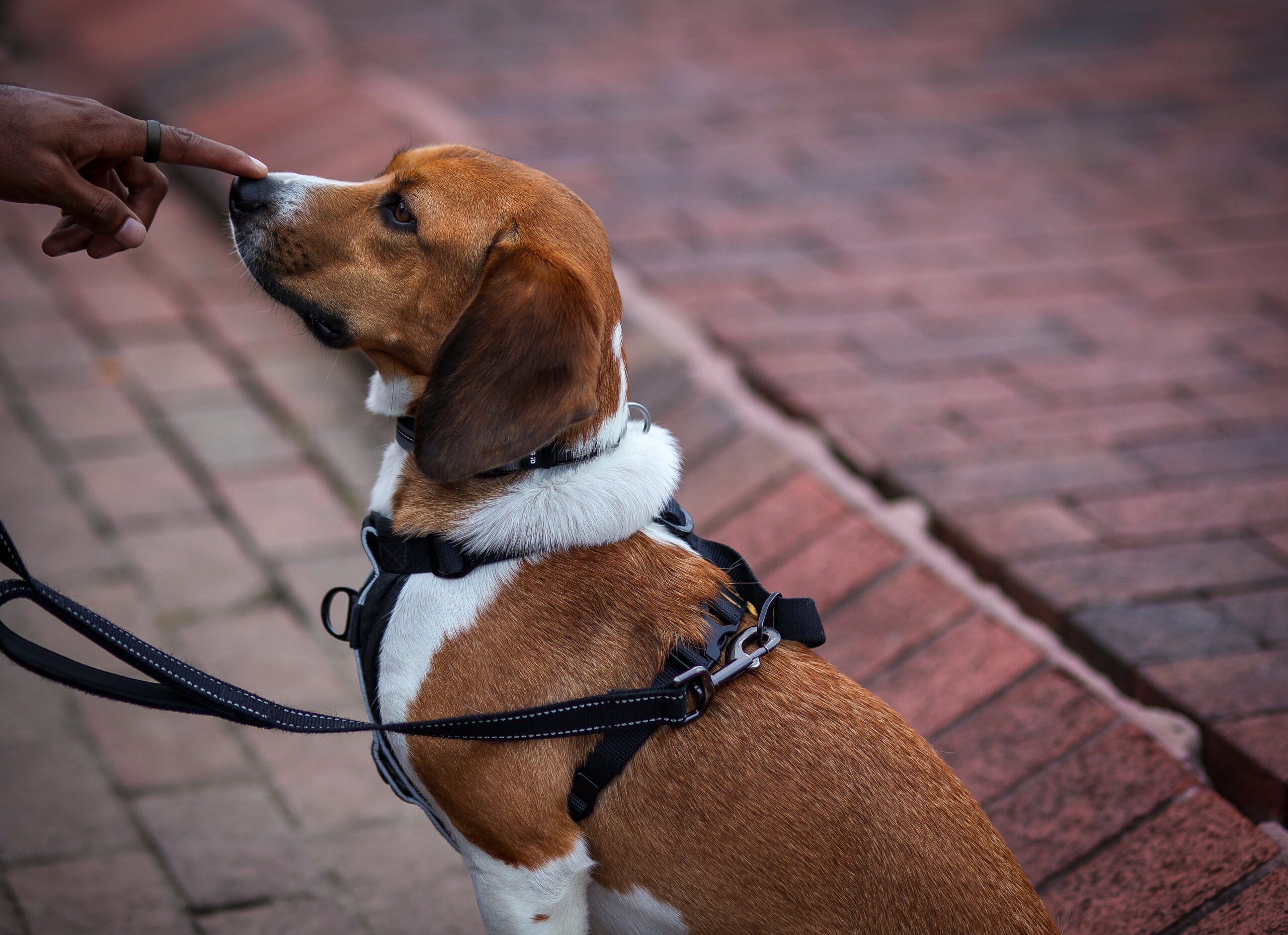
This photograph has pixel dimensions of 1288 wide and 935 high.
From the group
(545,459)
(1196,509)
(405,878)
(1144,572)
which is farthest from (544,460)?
(1196,509)

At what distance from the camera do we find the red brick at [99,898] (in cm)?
248

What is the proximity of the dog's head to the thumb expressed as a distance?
184 mm

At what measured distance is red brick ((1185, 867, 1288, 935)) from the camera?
2225 mm

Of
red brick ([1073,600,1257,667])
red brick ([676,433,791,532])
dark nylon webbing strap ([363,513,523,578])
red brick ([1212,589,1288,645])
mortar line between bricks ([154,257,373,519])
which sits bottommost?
mortar line between bricks ([154,257,373,519])

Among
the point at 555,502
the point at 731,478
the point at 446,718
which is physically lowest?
the point at 731,478

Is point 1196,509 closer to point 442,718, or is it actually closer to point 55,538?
point 442,718

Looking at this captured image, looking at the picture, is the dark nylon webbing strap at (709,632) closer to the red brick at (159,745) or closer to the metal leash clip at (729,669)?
the metal leash clip at (729,669)

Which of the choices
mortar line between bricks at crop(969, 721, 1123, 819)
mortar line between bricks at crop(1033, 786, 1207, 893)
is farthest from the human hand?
mortar line between bricks at crop(1033, 786, 1207, 893)

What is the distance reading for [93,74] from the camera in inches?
241

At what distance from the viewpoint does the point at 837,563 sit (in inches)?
125

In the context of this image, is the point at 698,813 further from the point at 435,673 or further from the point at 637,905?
the point at 435,673

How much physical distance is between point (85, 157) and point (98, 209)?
0.30 ft

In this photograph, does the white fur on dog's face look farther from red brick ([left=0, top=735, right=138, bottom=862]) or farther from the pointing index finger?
red brick ([left=0, top=735, right=138, bottom=862])

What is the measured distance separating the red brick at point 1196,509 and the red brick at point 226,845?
2298 millimetres
